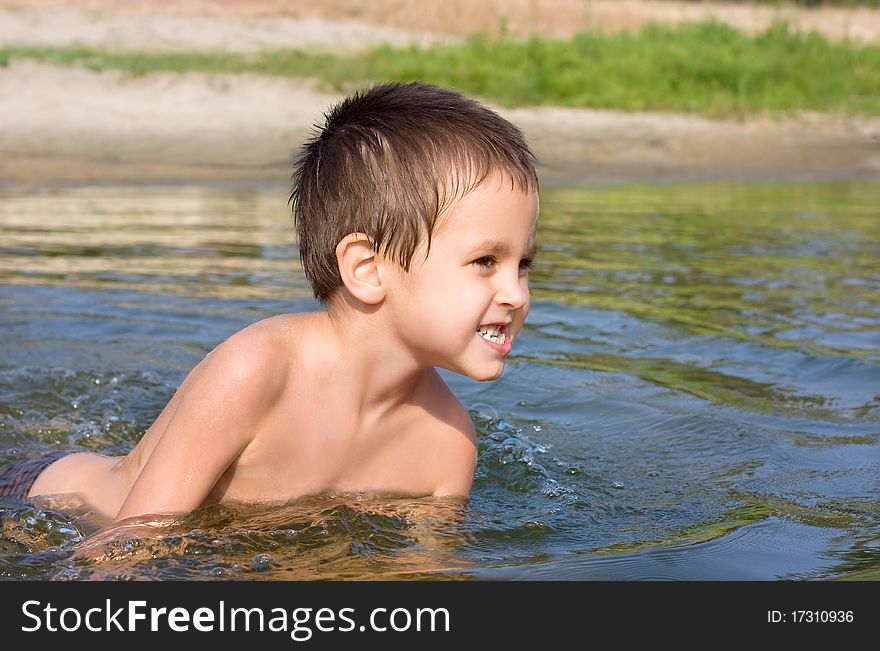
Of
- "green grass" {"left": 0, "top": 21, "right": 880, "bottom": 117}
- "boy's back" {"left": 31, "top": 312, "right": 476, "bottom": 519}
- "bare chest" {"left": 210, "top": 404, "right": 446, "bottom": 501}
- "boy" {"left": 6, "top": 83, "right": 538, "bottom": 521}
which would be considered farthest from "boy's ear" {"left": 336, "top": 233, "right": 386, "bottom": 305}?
"green grass" {"left": 0, "top": 21, "right": 880, "bottom": 117}

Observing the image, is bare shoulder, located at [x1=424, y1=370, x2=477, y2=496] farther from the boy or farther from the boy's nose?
→ the boy's nose

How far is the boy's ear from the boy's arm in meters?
0.25

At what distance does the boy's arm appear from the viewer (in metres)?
2.72

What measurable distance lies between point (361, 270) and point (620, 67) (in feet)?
45.9

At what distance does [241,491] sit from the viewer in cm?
295

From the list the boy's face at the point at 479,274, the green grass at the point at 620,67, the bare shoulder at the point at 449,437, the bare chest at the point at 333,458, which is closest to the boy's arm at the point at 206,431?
the bare chest at the point at 333,458

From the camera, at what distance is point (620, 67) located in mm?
16219

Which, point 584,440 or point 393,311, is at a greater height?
point 393,311

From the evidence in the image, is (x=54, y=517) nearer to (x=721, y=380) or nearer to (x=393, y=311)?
(x=393, y=311)

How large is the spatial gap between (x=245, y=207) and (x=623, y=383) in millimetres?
5819

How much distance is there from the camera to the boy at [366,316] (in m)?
2.68

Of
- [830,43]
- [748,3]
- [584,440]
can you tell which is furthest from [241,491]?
[748,3]

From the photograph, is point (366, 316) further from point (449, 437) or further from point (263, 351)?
point (449, 437)

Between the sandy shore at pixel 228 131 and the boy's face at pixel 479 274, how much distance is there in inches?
345
